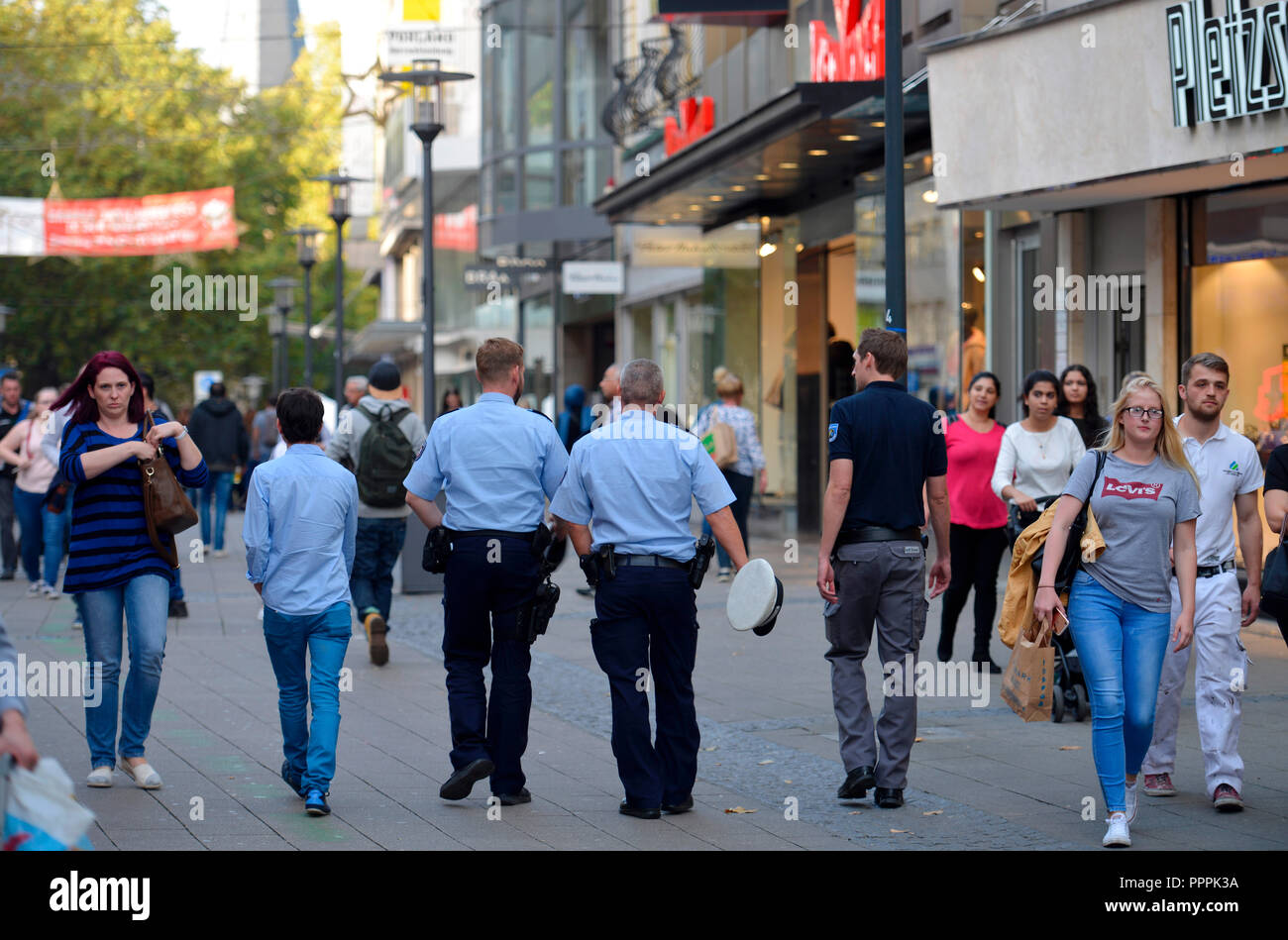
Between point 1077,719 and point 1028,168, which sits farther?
point 1028,168

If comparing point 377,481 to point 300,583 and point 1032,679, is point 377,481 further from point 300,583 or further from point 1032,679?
point 1032,679

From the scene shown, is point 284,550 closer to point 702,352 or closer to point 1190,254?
point 1190,254

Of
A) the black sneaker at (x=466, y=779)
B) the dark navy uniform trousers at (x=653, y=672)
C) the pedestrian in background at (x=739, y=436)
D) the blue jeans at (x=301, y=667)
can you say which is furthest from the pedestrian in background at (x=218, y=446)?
the dark navy uniform trousers at (x=653, y=672)

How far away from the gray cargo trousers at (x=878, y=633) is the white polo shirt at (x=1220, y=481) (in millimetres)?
1234

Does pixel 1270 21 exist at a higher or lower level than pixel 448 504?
higher

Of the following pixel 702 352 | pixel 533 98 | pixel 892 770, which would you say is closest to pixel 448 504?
pixel 892 770

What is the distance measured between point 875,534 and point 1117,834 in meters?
1.61

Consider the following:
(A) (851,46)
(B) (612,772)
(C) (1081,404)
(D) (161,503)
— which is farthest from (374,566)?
(A) (851,46)

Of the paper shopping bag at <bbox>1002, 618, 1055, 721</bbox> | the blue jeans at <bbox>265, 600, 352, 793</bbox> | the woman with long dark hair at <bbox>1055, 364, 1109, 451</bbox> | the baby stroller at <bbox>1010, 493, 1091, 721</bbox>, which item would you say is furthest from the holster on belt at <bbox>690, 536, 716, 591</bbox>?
the woman with long dark hair at <bbox>1055, 364, 1109, 451</bbox>

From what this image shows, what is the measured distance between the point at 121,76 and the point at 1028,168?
3390 cm

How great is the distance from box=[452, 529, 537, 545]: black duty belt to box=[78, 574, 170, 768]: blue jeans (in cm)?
138

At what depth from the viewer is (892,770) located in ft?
24.0

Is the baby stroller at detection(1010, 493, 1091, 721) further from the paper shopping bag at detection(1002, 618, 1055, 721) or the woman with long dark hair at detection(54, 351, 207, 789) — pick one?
the woman with long dark hair at detection(54, 351, 207, 789)
